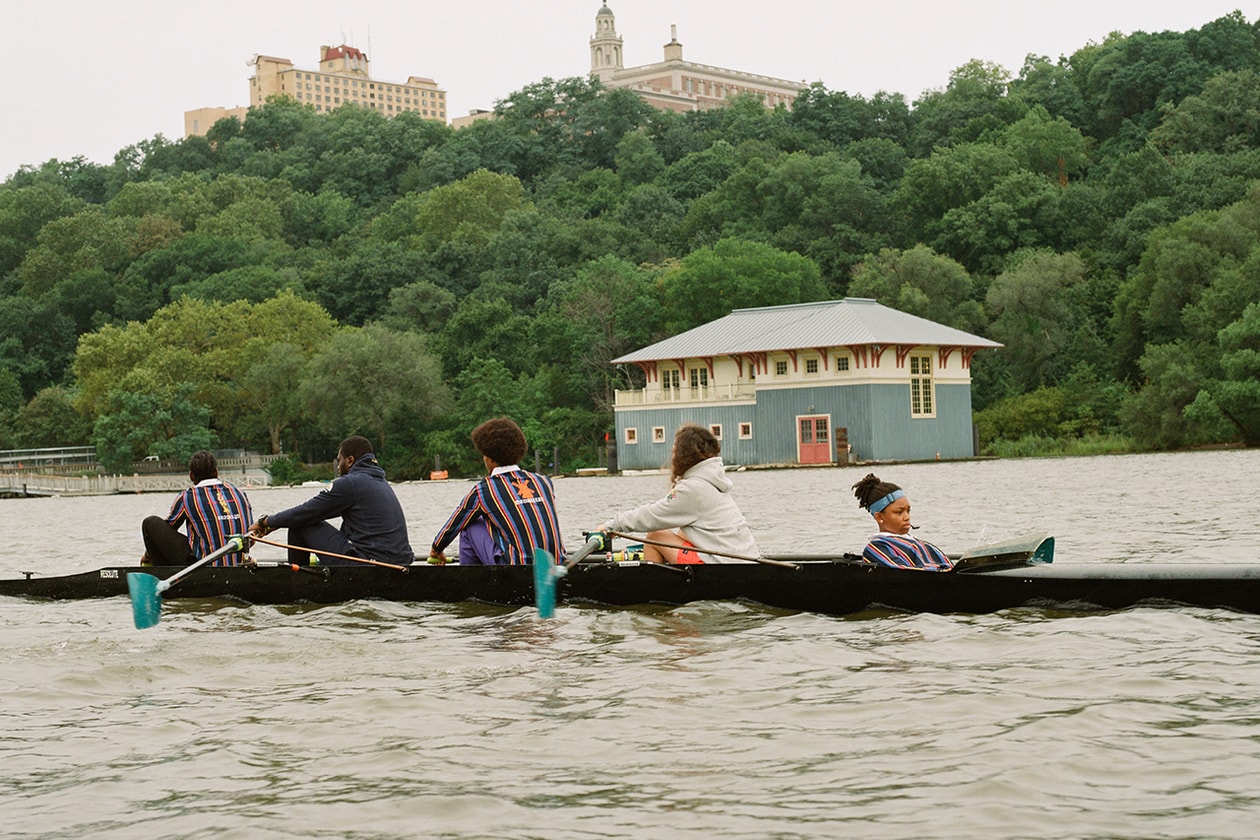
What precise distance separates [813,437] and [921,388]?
15.7 ft

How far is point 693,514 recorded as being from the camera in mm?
10898

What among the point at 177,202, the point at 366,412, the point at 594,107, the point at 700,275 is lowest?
the point at 366,412

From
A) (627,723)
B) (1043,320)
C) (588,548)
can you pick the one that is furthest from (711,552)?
(1043,320)

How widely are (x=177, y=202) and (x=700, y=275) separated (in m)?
56.6

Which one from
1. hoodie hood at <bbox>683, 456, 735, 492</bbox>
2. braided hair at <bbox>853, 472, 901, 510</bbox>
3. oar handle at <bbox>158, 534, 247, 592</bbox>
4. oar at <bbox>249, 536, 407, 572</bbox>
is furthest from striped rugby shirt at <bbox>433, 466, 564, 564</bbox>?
braided hair at <bbox>853, 472, 901, 510</bbox>

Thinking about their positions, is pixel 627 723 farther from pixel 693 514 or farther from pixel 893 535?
pixel 693 514

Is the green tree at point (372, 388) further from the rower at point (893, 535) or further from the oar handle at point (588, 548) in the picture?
the rower at point (893, 535)

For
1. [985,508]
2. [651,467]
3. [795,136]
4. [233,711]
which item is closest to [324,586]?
[233,711]

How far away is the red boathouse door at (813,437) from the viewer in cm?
5878

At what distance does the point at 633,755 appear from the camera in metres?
6.89

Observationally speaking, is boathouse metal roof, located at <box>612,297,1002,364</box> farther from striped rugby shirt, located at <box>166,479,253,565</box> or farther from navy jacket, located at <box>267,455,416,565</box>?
navy jacket, located at <box>267,455,416,565</box>

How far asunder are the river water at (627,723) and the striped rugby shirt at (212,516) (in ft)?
1.72

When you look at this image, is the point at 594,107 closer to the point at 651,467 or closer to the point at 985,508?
the point at 651,467

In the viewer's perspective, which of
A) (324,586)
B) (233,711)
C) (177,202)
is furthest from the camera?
(177,202)
